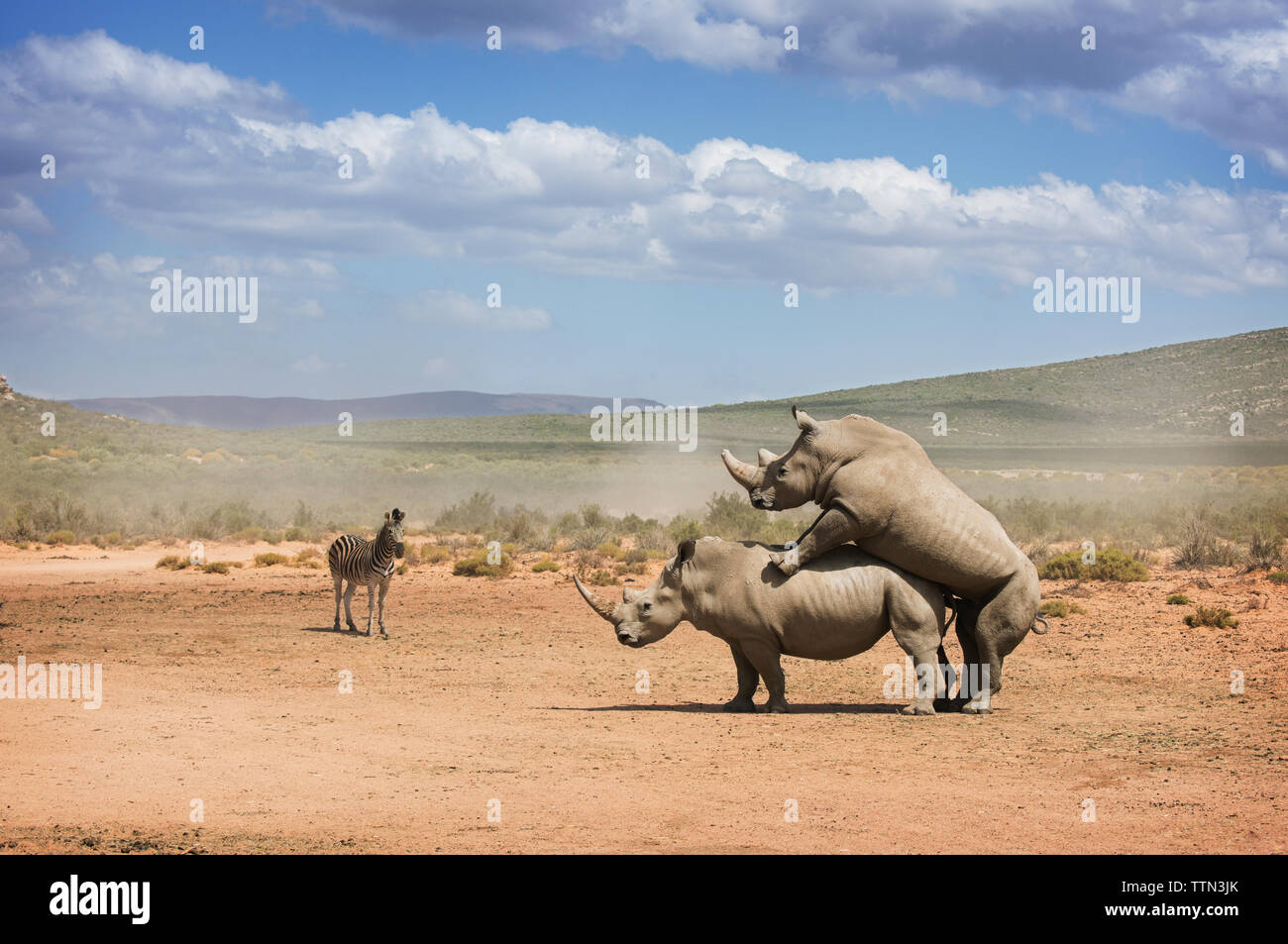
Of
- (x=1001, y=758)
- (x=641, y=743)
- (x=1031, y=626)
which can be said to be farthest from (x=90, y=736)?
(x=1031, y=626)

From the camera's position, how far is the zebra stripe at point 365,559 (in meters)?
17.4

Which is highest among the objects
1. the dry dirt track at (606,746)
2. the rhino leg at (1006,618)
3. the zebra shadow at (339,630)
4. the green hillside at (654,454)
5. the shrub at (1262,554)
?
the green hillside at (654,454)

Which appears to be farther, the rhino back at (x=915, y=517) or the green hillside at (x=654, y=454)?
the green hillside at (x=654, y=454)

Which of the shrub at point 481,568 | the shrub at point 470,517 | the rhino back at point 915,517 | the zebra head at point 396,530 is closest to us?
the rhino back at point 915,517

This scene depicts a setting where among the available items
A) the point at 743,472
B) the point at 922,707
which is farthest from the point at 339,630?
the point at 922,707

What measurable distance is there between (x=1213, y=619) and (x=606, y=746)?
10.1 m

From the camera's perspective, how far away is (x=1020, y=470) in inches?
2331

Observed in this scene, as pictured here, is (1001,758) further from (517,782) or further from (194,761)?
(194,761)

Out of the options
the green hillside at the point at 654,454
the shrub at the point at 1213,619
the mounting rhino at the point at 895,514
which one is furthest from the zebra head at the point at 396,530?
the green hillside at the point at 654,454

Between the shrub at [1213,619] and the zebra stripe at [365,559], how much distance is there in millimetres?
10762

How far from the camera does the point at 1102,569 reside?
70.4 feet

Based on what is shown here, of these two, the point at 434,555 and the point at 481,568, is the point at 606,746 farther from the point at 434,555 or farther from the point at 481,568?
the point at 434,555

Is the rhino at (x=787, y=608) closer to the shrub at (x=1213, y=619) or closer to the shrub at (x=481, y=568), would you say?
the shrub at (x=1213, y=619)

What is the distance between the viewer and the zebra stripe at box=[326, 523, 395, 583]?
17.4 m
